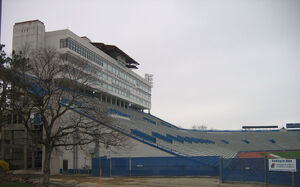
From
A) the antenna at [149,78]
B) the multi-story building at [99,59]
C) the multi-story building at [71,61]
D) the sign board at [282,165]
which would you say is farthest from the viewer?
the antenna at [149,78]

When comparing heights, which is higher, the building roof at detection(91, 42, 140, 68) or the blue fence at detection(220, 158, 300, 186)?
the building roof at detection(91, 42, 140, 68)

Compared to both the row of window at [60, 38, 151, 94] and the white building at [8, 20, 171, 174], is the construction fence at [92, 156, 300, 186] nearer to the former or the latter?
the white building at [8, 20, 171, 174]

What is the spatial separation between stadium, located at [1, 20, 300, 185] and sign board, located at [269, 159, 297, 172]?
49cm

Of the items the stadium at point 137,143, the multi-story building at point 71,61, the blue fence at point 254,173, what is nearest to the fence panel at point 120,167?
the stadium at point 137,143

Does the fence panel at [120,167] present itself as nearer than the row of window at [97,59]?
Yes

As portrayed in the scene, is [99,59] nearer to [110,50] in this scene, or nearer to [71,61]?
[110,50]

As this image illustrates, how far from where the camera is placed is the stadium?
22312mm

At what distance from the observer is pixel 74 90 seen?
69.8 ft

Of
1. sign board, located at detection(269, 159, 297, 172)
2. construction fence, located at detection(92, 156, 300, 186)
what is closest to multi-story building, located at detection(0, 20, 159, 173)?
construction fence, located at detection(92, 156, 300, 186)

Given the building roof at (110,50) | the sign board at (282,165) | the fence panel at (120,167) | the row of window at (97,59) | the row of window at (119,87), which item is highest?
the building roof at (110,50)

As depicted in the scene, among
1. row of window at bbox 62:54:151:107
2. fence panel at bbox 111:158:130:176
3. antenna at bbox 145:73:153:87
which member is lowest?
fence panel at bbox 111:158:130:176

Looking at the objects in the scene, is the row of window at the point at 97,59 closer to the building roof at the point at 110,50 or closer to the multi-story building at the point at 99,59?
the multi-story building at the point at 99,59

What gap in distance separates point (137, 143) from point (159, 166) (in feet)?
16.9

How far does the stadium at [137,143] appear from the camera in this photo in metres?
22.3
